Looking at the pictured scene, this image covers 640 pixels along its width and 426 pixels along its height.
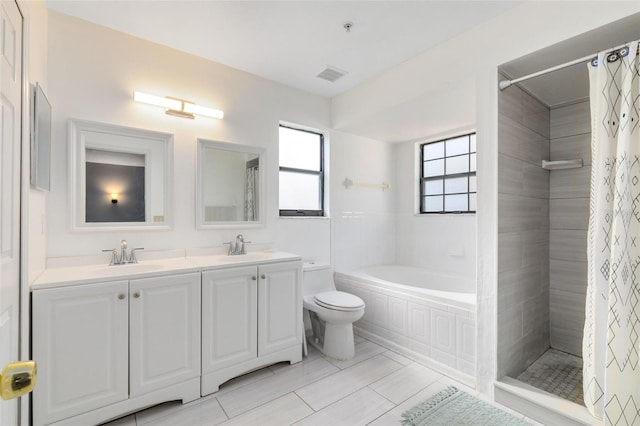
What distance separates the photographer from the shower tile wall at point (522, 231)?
6.44 ft

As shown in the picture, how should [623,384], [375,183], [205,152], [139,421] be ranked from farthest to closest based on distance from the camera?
[375,183], [205,152], [139,421], [623,384]

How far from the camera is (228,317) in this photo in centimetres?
199

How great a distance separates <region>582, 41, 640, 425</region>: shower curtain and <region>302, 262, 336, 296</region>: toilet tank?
186 centimetres

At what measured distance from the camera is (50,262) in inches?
71.6

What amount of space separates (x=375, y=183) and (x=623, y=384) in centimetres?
255

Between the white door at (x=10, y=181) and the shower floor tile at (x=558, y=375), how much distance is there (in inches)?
107

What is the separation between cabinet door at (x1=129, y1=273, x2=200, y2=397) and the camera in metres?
1.67

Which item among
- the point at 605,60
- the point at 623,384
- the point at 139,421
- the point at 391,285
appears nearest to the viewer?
the point at 623,384

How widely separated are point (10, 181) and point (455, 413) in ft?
7.76

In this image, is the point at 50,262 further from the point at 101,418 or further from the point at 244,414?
the point at 244,414

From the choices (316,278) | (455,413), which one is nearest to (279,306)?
(316,278)

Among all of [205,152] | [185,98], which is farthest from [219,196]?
[185,98]

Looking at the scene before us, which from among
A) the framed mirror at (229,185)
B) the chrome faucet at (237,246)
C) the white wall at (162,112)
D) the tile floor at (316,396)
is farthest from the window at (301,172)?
the tile floor at (316,396)

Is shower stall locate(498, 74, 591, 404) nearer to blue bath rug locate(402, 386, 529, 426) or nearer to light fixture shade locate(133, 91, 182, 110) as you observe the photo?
blue bath rug locate(402, 386, 529, 426)
